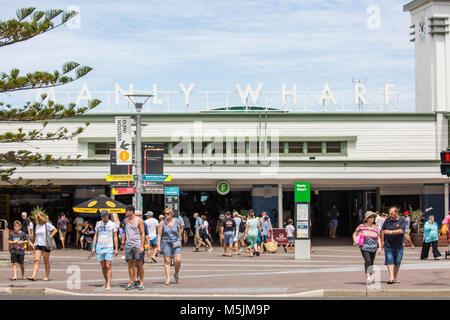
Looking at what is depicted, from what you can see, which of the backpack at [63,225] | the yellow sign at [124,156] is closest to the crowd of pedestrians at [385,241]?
the yellow sign at [124,156]

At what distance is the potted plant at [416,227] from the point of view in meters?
30.2

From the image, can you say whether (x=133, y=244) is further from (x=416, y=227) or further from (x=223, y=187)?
(x=416, y=227)

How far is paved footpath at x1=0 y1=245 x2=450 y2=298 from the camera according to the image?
14.6 meters

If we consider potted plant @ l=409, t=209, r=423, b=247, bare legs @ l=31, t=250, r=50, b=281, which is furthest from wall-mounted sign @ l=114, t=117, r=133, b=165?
potted plant @ l=409, t=209, r=423, b=247

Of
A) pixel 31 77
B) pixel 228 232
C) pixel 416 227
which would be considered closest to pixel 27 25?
pixel 31 77

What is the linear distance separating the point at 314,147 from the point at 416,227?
6114 millimetres

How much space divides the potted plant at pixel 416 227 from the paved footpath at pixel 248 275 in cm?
472

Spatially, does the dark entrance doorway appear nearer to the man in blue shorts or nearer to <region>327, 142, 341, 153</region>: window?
<region>327, 142, 341, 153</region>: window

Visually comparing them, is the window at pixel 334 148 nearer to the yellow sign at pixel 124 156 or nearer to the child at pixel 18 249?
the yellow sign at pixel 124 156

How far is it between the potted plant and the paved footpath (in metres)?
4.72

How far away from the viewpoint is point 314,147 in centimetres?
3319
